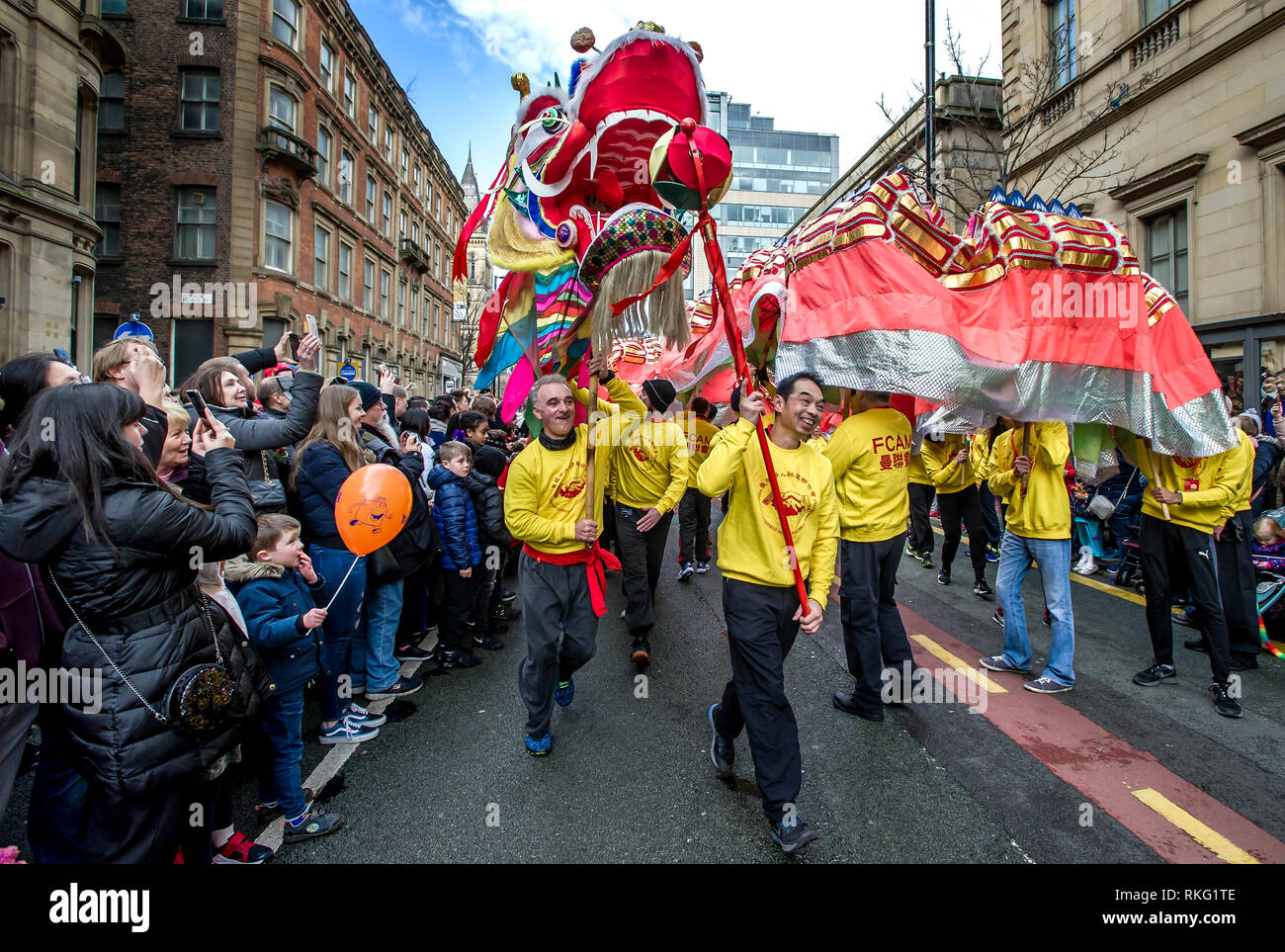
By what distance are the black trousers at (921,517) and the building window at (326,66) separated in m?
24.2

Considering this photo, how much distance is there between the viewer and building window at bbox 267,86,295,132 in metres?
18.6

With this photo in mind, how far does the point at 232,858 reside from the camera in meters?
2.51

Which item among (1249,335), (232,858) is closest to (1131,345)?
(232,858)

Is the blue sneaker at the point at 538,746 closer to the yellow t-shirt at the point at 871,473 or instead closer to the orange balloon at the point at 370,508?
the orange balloon at the point at 370,508

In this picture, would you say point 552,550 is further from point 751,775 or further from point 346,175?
point 346,175

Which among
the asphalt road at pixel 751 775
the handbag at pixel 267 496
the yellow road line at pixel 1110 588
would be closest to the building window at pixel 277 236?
the handbag at pixel 267 496

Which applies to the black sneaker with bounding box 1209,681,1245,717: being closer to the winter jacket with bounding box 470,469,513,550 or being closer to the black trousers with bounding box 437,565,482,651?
the winter jacket with bounding box 470,469,513,550

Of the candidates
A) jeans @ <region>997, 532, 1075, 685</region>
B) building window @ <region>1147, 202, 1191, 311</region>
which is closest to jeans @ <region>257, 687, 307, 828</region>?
jeans @ <region>997, 532, 1075, 685</region>

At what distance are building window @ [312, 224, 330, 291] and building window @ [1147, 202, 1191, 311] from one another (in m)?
23.0

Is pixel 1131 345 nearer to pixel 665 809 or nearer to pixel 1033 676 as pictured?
pixel 1033 676

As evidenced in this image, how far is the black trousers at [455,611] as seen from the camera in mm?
4773
